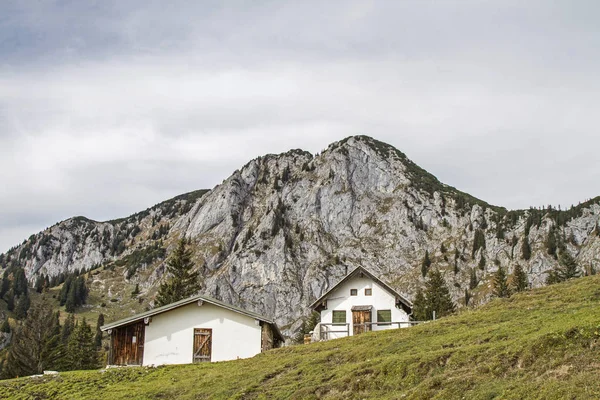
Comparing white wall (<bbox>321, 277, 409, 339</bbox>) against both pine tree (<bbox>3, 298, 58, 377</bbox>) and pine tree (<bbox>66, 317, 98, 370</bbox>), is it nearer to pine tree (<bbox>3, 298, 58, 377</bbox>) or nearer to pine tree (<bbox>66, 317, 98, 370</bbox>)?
pine tree (<bbox>3, 298, 58, 377</bbox>)

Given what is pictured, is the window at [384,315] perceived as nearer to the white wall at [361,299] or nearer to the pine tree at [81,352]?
the white wall at [361,299]

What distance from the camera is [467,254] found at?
191625mm

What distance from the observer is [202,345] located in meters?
45.1

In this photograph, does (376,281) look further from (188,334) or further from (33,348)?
(33,348)

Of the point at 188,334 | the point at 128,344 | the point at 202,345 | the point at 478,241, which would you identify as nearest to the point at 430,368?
the point at 202,345

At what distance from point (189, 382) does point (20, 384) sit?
41.6 feet

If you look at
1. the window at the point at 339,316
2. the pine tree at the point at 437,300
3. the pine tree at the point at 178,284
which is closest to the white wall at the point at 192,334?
the window at the point at 339,316

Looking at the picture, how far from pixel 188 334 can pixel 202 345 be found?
1488 mm

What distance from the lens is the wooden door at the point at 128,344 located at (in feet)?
148

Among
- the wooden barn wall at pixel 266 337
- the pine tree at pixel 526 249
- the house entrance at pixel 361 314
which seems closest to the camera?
the wooden barn wall at pixel 266 337

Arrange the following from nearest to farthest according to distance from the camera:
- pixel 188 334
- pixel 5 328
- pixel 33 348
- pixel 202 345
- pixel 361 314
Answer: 1. pixel 202 345
2. pixel 188 334
3. pixel 361 314
4. pixel 33 348
5. pixel 5 328

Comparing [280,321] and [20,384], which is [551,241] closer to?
[280,321]

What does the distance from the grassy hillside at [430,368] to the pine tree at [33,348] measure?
4165 centimetres

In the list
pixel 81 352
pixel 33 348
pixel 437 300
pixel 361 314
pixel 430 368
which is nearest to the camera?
pixel 430 368
